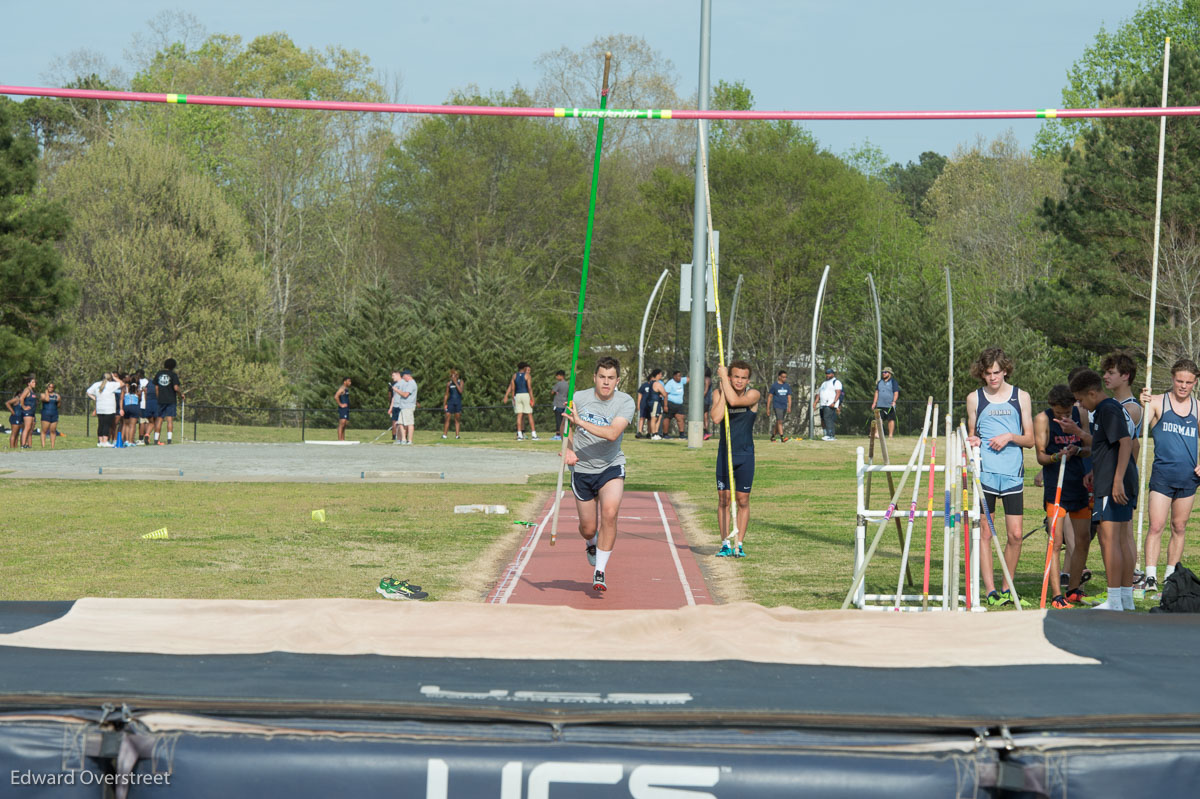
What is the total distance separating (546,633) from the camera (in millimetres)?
5887

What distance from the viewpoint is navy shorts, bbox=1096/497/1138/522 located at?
27.8 feet

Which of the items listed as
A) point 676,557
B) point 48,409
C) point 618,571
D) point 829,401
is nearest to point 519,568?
point 618,571

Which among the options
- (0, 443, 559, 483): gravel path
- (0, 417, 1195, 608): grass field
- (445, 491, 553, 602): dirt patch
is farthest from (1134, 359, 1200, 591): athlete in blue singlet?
(0, 443, 559, 483): gravel path

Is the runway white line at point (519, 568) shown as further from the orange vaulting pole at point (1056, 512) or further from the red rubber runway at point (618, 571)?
the orange vaulting pole at point (1056, 512)

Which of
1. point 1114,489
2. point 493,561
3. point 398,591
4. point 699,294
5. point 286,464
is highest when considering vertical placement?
point 699,294

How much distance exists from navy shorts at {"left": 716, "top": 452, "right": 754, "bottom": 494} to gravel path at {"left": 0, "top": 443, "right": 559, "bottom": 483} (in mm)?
8363

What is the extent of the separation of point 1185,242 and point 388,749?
37.6m

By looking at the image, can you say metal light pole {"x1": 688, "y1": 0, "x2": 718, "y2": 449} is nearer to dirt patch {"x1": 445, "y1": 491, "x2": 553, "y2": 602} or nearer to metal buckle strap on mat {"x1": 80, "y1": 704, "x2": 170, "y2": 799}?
dirt patch {"x1": 445, "y1": 491, "x2": 553, "y2": 602}

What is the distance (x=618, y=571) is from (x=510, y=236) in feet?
142

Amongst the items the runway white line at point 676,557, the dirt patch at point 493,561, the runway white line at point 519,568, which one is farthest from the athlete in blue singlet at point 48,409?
the runway white line at point 519,568

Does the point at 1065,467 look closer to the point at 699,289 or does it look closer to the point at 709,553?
the point at 709,553

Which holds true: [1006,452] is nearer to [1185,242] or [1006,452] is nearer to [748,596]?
[748,596]

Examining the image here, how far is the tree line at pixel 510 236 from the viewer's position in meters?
35.7

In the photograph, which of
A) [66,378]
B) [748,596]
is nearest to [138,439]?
[66,378]
